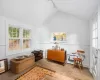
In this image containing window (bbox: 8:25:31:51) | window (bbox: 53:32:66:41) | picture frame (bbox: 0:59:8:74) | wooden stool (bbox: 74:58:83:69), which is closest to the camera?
picture frame (bbox: 0:59:8:74)

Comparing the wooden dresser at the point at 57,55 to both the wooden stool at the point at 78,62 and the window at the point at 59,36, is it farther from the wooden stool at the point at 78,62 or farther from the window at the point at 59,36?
the window at the point at 59,36

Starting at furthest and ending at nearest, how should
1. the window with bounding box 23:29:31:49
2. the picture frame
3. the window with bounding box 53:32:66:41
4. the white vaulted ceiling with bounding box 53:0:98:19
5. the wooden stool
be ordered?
the window with bounding box 53:32:66:41 → the window with bounding box 23:29:31:49 → the wooden stool → the picture frame → the white vaulted ceiling with bounding box 53:0:98:19

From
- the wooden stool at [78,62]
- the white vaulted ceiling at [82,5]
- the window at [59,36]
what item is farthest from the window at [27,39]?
the wooden stool at [78,62]

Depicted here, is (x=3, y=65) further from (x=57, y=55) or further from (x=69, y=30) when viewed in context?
(x=69, y=30)

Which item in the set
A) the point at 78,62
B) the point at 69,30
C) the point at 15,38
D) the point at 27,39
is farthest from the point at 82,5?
the point at 27,39

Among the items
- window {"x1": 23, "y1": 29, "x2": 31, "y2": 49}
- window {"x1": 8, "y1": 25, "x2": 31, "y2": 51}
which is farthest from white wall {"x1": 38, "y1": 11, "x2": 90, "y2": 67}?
window {"x1": 8, "y1": 25, "x2": 31, "y2": 51}

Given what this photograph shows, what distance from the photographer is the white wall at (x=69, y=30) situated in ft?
13.7

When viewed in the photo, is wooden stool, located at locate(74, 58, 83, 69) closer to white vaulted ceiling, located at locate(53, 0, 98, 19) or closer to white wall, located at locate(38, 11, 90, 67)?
white wall, located at locate(38, 11, 90, 67)

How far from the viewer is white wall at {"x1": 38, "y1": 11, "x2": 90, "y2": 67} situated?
4.18 meters

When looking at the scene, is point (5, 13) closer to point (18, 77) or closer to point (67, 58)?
point (18, 77)

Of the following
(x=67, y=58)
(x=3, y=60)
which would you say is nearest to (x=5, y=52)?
(x=3, y=60)

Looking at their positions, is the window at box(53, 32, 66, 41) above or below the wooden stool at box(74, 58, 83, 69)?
above

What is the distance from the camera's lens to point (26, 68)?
10.5ft

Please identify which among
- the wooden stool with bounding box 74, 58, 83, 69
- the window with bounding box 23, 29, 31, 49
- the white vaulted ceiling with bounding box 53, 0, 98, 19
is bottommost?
the wooden stool with bounding box 74, 58, 83, 69
